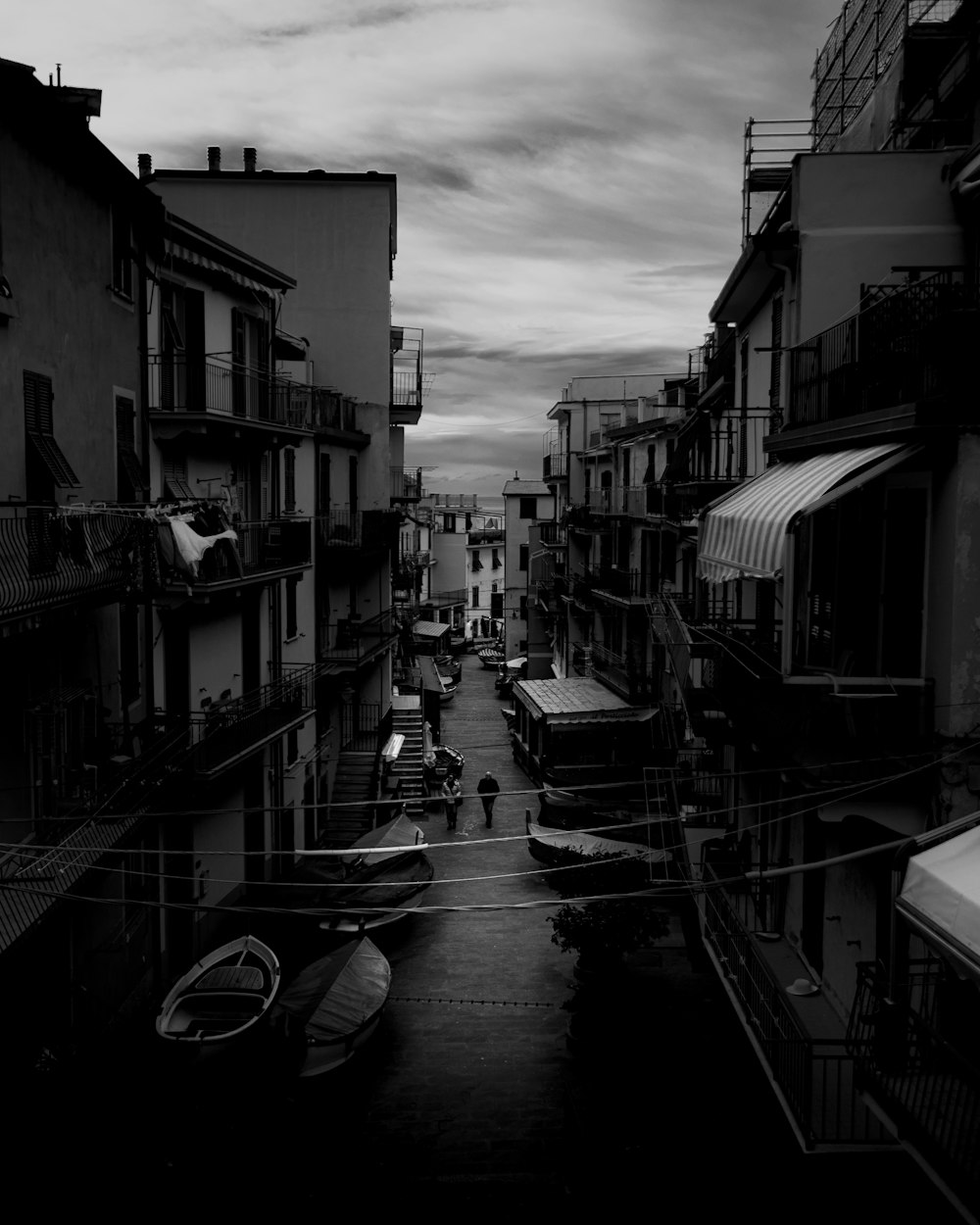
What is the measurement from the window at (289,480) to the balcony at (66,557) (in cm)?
1574

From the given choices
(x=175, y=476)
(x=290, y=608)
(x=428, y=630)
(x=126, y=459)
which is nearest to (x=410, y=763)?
(x=290, y=608)

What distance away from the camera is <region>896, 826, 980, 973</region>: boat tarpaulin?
24.2ft

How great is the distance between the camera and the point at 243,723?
76.9 feet

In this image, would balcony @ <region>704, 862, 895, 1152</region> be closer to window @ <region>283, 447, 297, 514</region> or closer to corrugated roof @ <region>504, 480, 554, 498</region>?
window @ <region>283, 447, 297, 514</region>

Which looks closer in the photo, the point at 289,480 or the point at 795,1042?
the point at 795,1042

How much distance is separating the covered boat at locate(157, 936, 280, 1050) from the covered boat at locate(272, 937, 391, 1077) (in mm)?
443

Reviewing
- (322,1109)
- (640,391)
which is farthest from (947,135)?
(640,391)

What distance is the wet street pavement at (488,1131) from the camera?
48.5ft

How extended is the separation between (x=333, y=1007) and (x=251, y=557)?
996cm

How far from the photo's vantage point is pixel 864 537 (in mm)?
12344

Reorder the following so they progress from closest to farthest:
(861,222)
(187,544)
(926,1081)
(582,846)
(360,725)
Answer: (926,1081), (861,222), (187,544), (582,846), (360,725)

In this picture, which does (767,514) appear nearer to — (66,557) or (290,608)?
(66,557)

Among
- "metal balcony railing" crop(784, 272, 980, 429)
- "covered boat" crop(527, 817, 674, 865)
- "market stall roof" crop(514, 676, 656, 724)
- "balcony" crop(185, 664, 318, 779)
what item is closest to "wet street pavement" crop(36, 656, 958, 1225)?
"balcony" crop(185, 664, 318, 779)

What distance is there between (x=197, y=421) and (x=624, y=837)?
16756 millimetres
